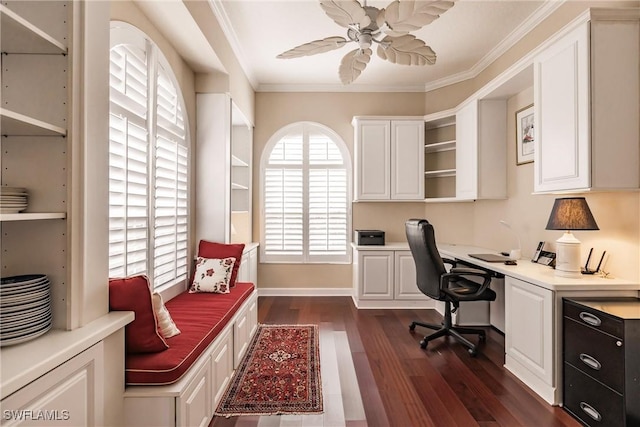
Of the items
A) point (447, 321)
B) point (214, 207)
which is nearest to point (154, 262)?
point (214, 207)

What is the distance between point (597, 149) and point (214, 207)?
10.4ft

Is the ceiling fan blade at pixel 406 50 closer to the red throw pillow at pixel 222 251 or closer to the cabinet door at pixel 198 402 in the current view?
the red throw pillow at pixel 222 251

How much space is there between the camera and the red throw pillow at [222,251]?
10.5 ft

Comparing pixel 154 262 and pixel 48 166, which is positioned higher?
pixel 48 166

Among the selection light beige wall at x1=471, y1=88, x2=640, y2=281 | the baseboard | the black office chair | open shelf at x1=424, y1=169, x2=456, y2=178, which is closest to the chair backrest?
the black office chair

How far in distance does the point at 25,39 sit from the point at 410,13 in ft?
6.32

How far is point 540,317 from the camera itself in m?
2.35

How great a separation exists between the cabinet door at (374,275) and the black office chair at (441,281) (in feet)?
3.41

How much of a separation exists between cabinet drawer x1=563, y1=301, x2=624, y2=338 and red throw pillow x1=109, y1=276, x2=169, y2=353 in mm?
2476

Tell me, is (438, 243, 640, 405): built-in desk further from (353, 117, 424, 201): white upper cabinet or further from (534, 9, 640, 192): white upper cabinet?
(353, 117, 424, 201): white upper cabinet

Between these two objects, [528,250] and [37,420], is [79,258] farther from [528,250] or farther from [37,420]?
[528,250]

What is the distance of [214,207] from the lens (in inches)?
136

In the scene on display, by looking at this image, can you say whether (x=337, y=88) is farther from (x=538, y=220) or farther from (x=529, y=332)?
(x=529, y=332)

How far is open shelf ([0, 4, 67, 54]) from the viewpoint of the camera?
116cm
